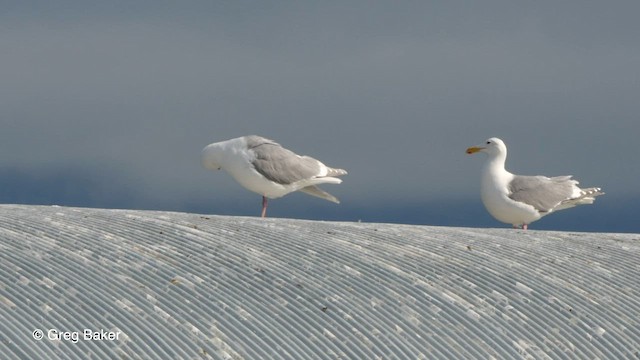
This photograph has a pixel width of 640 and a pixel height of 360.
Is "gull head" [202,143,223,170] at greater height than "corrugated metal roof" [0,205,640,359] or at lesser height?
greater

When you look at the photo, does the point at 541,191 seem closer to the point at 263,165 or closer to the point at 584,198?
the point at 584,198

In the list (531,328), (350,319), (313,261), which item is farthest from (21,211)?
(531,328)

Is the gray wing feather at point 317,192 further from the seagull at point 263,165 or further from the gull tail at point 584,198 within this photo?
the gull tail at point 584,198

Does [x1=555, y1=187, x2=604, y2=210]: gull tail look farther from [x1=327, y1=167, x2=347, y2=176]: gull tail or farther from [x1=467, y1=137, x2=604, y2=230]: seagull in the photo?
[x1=327, y1=167, x2=347, y2=176]: gull tail

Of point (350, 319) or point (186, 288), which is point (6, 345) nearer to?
point (186, 288)

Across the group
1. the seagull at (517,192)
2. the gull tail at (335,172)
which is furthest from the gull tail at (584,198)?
the gull tail at (335,172)

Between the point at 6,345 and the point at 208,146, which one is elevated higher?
the point at 208,146

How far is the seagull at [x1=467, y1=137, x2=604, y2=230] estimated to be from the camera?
2212 cm

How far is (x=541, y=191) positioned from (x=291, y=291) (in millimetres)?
8979

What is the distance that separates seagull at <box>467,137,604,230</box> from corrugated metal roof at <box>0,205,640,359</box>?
3.96m

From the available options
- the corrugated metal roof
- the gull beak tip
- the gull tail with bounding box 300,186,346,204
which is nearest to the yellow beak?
the gull beak tip

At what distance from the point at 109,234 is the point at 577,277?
5272 mm

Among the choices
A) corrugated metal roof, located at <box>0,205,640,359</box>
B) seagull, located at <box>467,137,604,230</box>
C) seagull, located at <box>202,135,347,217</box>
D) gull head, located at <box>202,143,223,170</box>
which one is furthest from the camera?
seagull, located at <box>467,137,604,230</box>

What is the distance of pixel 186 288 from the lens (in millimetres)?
13781
